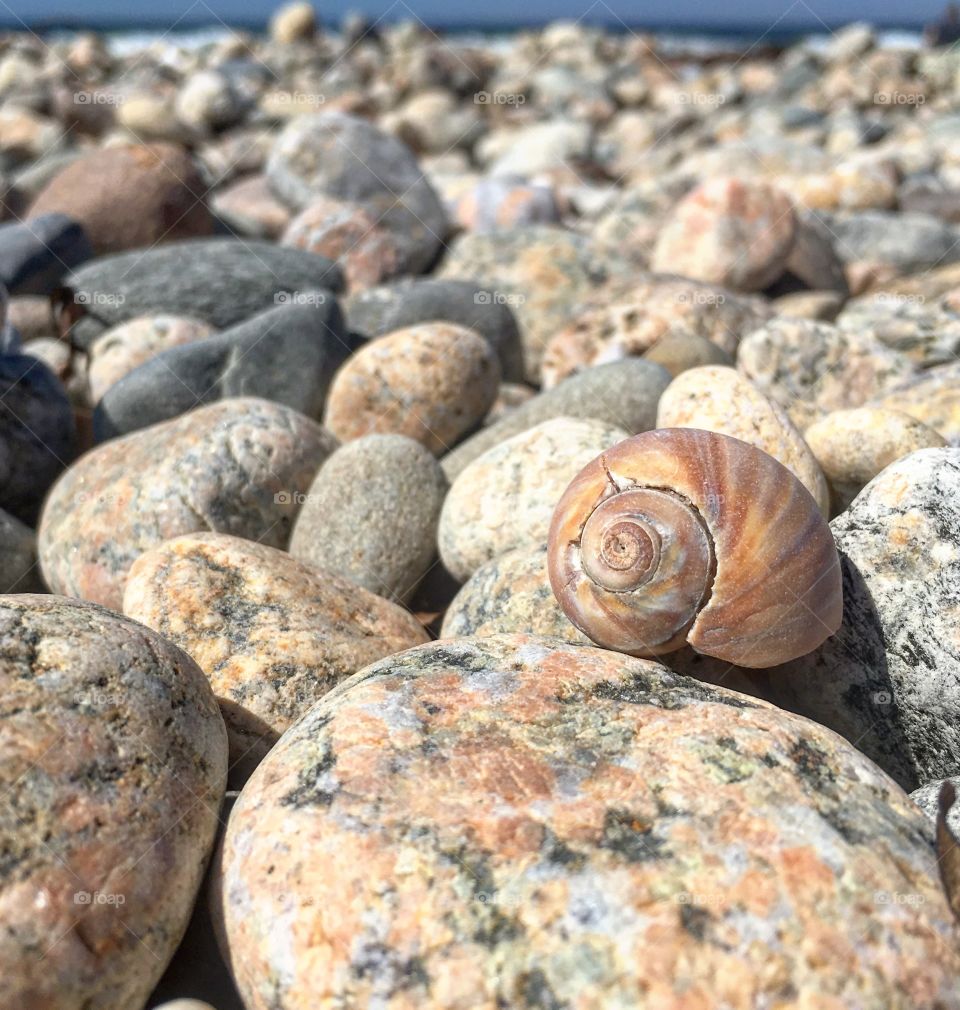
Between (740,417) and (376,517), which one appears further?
(376,517)

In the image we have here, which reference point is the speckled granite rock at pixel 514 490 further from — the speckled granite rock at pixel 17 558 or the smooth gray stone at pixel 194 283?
the smooth gray stone at pixel 194 283

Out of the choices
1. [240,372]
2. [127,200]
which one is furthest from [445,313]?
[127,200]

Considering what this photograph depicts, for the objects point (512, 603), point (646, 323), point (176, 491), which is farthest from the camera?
point (646, 323)

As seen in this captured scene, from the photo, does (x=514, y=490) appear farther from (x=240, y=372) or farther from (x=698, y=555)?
(x=240, y=372)

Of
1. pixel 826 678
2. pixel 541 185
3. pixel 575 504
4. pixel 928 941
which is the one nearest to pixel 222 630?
pixel 575 504

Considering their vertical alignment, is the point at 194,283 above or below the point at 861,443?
below

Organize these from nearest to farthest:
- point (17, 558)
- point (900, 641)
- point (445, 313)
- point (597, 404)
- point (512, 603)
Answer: point (900, 641) < point (512, 603) < point (17, 558) < point (597, 404) < point (445, 313)
